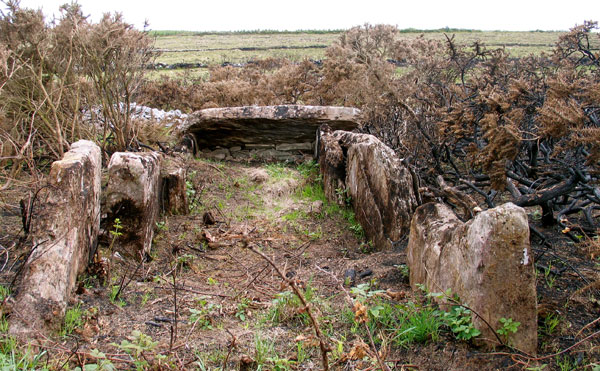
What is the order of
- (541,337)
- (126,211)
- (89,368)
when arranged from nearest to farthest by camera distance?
(89,368)
(541,337)
(126,211)

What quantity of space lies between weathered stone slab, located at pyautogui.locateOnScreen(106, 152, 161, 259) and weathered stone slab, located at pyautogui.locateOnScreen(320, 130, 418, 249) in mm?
2443

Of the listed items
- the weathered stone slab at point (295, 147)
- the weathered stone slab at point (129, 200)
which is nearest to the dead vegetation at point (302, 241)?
the weathered stone slab at point (129, 200)

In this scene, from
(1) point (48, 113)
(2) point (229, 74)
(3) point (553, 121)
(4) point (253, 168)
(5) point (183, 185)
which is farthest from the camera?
(2) point (229, 74)

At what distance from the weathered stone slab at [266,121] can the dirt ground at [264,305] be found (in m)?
2.77

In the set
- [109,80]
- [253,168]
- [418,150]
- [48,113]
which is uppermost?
[109,80]

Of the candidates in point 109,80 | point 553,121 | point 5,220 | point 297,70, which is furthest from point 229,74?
point 553,121

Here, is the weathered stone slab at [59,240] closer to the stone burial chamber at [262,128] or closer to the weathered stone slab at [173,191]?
the weathered stone slab at [173,191]

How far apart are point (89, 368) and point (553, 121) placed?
322 cm

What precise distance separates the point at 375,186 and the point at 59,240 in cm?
332

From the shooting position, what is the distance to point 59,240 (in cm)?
352

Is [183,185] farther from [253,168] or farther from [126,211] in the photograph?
[253,168]

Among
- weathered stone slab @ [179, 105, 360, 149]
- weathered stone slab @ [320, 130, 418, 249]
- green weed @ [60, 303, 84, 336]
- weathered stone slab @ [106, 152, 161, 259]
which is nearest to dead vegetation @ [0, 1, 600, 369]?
green weed @ [60, 303, 84, 336]

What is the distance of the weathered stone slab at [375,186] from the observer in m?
5.16

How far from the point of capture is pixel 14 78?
6.50 m
